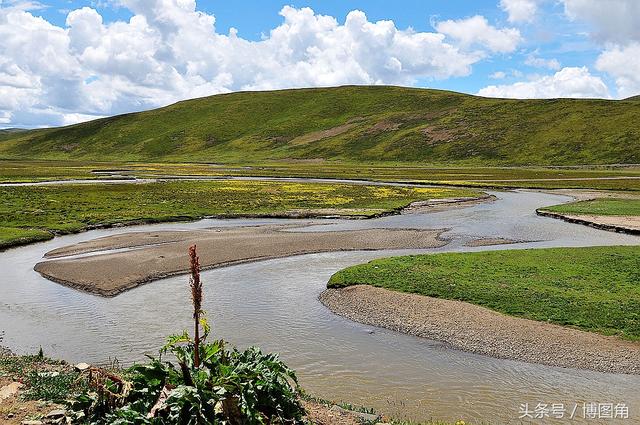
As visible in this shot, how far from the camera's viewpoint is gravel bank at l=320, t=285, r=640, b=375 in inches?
765

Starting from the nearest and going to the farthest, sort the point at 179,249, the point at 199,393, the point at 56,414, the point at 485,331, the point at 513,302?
the point at 199,393
the point at 56,414
the point at 485,331
the point at 513,302
the point at 179,249

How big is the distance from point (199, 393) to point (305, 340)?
42.1 ft

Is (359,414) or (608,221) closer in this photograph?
(359,414)

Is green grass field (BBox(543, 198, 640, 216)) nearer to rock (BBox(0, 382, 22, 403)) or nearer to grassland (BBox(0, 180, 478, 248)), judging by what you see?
grassland (BBox(0, 180, 478, 248))

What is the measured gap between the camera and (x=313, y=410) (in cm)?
1316

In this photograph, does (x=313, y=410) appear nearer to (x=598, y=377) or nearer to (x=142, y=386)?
(x=142, y=386)

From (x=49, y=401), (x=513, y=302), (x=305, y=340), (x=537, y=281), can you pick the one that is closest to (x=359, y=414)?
(x=49, y=401)

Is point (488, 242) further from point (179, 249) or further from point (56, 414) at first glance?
point (56, 414)

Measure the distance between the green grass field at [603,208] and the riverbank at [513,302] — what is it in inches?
1028

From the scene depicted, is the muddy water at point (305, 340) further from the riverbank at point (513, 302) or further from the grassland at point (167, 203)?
the grassland at point (167, 203)

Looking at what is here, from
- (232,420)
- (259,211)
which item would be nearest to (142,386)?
(232,420)

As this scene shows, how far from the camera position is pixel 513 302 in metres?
25.3

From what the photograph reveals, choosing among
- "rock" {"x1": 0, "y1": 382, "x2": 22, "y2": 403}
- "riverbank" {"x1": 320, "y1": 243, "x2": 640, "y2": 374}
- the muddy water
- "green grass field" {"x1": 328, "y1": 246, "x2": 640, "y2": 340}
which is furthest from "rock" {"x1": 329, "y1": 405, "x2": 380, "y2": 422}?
"green grass field" {"x1": 328, "y1": 246, "x2": 640, "y2": 340}

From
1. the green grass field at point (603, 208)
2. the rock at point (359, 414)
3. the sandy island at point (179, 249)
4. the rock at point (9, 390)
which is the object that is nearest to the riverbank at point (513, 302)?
the rock at point (359, 414)
